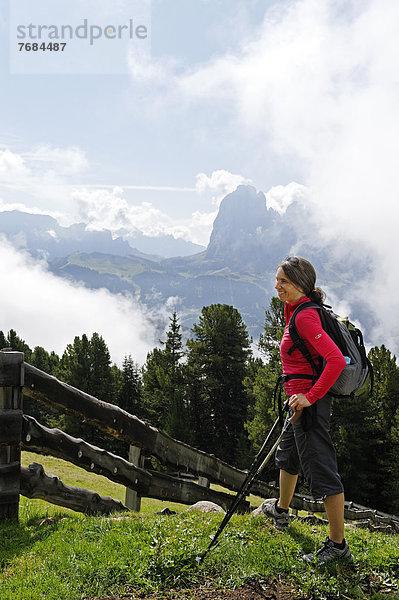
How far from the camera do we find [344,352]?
14.8 feet

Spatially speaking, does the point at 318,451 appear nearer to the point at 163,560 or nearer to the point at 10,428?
the point at 163,560

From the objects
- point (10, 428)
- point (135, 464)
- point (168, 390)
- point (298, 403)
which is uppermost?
point (298, 403)

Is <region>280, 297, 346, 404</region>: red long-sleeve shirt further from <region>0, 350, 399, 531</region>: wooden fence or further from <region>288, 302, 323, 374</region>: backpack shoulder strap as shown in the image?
<region>0, 350, 399, 531</region>: wooden fence

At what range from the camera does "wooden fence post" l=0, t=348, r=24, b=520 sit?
5129mm

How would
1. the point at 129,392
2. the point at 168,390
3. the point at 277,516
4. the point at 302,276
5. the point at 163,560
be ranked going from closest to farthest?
the point at 163,560
the point at 302,276
the point at 277,516
the point at 168,390
the point at 129,392

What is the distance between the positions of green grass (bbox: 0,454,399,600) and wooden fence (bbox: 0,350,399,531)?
44 cm

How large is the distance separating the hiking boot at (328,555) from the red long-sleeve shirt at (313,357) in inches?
56.8

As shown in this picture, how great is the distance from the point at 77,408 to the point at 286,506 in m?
2.76

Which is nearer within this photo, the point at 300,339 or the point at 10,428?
the point at 300,339

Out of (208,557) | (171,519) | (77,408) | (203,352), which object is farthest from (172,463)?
(203,352)

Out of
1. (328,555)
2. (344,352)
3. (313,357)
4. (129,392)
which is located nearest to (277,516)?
(328,555)

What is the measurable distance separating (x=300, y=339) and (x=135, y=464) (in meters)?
3.26

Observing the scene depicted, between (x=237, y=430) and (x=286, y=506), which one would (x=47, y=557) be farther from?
(x=237, y=430)

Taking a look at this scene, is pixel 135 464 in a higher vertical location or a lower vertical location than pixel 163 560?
higher
